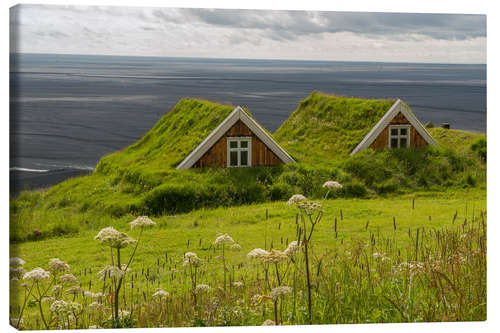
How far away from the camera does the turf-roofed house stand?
333 inches

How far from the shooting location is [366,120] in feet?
34.3

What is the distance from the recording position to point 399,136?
9328 mm

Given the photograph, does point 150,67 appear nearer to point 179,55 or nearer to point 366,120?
point 179,55

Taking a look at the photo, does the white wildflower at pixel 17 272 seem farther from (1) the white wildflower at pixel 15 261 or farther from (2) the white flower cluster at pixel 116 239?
(2) the white flower cluster at pixel 116 239

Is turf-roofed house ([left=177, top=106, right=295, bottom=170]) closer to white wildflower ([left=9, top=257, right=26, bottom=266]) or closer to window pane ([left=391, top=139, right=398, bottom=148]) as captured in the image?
window pane ([left=391, top=139, right=398, bottom=148])

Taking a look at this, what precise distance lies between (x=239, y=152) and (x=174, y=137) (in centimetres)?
164

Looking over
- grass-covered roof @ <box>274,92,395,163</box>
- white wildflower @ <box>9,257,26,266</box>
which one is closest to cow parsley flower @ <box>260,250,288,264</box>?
white wildflower @ <box>9,257,26,266</box>

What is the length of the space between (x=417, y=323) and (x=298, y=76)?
152 inches

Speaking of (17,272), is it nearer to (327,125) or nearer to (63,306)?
(63,306)

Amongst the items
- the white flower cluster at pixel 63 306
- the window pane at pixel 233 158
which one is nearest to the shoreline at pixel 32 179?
the white flower cluster at pixel 63 306

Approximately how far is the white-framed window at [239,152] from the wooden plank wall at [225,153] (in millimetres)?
63

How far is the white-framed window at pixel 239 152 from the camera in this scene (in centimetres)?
837

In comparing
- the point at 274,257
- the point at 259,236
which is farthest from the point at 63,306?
the point at 259,236

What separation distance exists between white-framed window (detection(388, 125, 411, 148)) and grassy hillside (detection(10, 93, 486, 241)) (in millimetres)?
179
